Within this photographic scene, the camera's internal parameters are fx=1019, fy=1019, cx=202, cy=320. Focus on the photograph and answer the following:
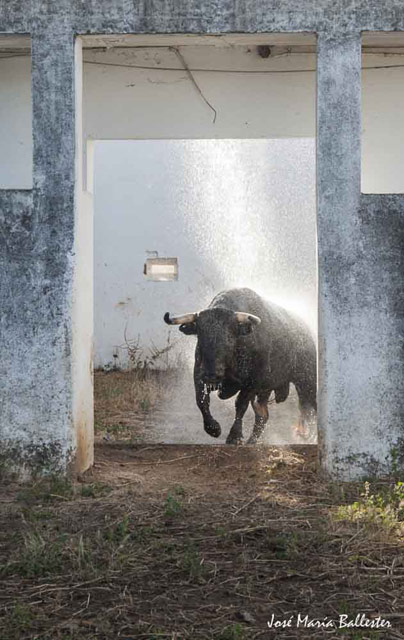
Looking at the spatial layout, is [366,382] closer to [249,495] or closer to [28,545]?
[249,495]

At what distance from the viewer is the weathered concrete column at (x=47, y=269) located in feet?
26.1

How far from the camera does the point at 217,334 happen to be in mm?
10562

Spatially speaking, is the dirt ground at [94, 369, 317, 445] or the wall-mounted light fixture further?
the wall-mounted light fixture

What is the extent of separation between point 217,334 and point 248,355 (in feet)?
1.94

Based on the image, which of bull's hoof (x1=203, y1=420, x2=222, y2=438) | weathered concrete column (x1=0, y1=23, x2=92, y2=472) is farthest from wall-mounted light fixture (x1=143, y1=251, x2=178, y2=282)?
weathered concrete column (x1=0, y1=23, x2=92, y2=472)

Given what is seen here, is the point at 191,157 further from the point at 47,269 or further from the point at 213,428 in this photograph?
the point at 47,269

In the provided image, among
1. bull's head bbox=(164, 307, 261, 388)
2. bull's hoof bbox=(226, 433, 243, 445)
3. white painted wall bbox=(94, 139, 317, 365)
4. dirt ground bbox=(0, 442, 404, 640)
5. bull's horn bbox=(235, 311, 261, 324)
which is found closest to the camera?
dirt ground bbox=(0, 442, 404, 640)

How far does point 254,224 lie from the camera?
47.0ft

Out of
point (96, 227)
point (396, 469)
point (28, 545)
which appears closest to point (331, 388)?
point (396, 469)

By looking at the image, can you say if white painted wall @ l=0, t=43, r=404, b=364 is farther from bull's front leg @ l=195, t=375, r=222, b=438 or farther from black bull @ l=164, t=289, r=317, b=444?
bull's front leg @ l=195, t=375, r=222, b=438

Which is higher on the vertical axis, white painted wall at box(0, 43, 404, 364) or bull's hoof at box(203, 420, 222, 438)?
white painted wall at box(0, 43, 404, 364)

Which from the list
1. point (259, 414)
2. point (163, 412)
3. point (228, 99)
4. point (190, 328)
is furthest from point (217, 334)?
point (163, 412)

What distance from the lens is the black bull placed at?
10586 mm

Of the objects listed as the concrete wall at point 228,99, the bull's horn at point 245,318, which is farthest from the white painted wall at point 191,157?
the bull's horn at point 245,318
